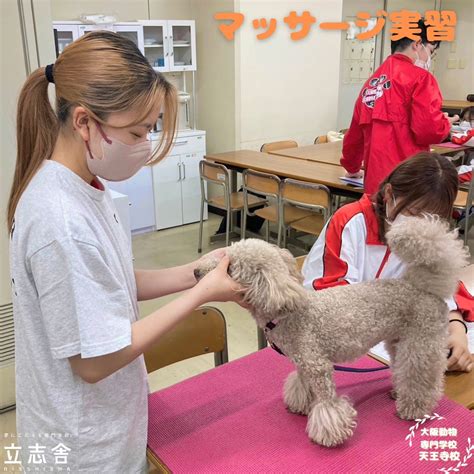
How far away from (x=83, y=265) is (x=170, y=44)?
455cm

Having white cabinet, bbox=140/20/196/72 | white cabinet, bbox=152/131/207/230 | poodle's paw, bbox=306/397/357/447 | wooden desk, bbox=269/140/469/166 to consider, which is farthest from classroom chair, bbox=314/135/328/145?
poodle's paw, bbox=306/397/357/447

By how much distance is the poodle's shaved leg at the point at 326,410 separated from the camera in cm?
100

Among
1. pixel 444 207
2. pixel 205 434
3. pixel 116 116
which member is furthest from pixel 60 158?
pixel 444 207

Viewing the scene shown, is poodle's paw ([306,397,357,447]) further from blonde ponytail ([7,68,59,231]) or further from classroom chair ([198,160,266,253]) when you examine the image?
classroom chair ([198,160,266,253])

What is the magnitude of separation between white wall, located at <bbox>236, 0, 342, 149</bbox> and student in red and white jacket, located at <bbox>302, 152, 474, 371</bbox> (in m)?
3.95

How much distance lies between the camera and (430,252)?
995 mm

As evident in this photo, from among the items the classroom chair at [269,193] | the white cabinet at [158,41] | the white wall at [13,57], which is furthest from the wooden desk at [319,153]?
the white wall at [13,57]

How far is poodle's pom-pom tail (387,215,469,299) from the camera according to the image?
0.99m

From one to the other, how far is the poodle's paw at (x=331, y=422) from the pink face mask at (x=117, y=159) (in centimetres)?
65

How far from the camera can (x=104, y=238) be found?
3.09 ft

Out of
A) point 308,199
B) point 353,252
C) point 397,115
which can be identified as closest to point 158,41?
point 308,199

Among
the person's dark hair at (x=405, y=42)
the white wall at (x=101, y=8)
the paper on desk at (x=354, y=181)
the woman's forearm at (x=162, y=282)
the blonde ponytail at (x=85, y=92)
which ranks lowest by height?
the paper on desk at (x=354, y=181)

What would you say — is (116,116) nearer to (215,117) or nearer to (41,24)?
(41,24)

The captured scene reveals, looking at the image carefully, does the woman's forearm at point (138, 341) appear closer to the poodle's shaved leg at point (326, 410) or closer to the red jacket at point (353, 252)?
the poodle's shaved leg at point (326, 410)
